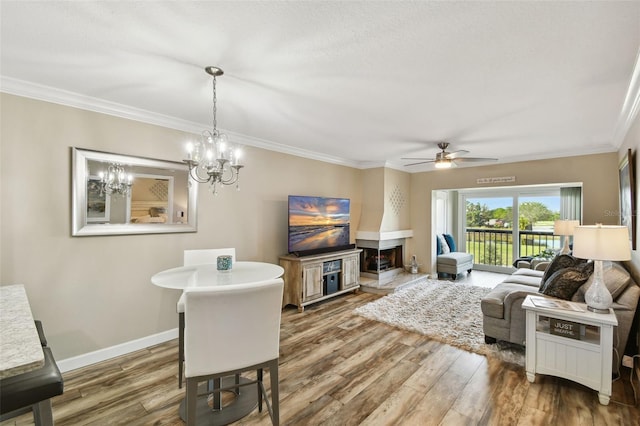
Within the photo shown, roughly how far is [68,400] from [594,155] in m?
6.95

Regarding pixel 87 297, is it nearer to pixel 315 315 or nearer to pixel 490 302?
pixel 315 315

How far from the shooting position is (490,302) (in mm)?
3098

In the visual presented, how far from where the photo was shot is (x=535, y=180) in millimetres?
5000

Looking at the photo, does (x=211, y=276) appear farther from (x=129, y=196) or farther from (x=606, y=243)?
(x=606, y=243)

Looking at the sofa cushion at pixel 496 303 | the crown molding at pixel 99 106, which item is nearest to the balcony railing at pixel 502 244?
the sofa cushion at pixel 496 303

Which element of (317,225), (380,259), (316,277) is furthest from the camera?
(380,259)

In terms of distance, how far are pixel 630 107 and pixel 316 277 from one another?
3.88 meters

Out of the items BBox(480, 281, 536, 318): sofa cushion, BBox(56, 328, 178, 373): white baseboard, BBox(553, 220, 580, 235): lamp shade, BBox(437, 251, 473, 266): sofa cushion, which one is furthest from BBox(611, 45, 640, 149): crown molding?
BBox(56, 328, 178, 373): white baseboard

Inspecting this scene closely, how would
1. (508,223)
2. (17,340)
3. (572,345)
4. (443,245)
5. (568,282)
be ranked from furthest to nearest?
(508,223) → (443,245) → (568,282) → (572,345) → (17,340)

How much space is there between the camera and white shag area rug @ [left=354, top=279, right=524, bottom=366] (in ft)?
10.1

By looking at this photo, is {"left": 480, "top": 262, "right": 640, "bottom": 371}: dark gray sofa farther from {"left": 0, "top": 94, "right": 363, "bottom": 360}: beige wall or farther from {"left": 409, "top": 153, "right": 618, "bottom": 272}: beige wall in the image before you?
{"left": 0, "top": 94, "right": 363, "bottom": 360}: beige wall

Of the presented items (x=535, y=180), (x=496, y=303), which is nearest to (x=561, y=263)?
(x=496, y=303)

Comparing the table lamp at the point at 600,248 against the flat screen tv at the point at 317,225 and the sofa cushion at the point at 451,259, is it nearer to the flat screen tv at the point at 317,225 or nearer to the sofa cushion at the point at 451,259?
the flat screen tv at the point at 317,225

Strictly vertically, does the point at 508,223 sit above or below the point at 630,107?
below
